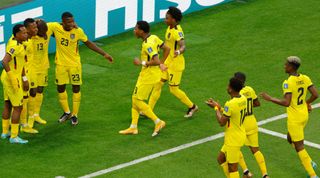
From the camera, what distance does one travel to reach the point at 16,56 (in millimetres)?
18234

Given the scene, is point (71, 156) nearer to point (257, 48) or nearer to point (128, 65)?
point (128, 65)

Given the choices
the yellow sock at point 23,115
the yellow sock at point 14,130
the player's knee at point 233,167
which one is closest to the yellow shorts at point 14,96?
the yellow sock at point 14,130

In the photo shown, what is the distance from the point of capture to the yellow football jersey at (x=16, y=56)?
1816 centimetres

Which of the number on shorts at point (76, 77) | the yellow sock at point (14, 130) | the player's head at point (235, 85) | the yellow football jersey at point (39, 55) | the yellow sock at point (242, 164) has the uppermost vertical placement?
the player's head at point (235, 85)

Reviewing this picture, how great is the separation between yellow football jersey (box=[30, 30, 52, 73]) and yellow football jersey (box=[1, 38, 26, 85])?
0.87 meters

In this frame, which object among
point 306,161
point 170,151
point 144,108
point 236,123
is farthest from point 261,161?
point 144,108

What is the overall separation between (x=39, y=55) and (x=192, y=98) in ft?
12.6

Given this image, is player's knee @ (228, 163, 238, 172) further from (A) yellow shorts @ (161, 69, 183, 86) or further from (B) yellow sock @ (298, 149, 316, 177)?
(A) yellow shorts @ (161, 69, 183, 86)

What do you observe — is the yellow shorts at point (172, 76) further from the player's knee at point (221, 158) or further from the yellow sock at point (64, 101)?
the player's knee at point (221, 158)

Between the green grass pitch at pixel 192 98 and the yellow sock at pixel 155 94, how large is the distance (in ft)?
1.37

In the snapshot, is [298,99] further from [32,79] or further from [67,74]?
[32,79]

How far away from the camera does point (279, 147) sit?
1852cm

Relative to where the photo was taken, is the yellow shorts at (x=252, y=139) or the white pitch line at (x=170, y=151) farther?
the white pitch line at (x=170, y=151)

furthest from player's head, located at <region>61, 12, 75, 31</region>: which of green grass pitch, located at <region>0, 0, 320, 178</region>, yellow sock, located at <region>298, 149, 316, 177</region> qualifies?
yellow sock, located at <region>298, 149, 316, 177</region>
